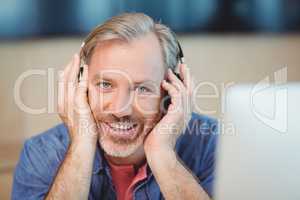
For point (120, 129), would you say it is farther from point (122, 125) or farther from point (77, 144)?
point (77, 144)

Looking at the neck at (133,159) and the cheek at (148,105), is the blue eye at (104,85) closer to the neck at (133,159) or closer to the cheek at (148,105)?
the cheek at (148,105)

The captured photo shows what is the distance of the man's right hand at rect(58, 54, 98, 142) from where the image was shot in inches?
67.6

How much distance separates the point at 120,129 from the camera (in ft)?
5.66

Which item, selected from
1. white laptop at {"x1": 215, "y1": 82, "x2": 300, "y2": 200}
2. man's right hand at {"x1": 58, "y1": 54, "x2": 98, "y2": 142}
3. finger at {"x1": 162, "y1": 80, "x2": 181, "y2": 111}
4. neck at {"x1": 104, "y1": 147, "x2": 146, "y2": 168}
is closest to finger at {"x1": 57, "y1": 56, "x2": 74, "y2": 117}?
man's right hand at {"x1": 58, "y1": 54, "x2": 98, "y2": 142}

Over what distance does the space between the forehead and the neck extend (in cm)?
26

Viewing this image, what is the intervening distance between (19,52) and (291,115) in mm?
940

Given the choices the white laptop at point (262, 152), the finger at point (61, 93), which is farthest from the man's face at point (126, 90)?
the white laptop at point (262, 152)

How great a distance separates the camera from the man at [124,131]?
169 centimetres

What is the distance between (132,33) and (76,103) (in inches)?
12.1

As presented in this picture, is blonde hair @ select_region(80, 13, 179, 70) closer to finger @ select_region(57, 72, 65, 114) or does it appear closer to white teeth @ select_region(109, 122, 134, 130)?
finger @ select_region(57, 72, 65, 114)

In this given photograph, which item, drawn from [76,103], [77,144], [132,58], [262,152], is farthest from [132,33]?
[262,152]

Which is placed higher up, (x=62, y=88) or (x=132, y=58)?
(x=132, y=58)

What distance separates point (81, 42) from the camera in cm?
172

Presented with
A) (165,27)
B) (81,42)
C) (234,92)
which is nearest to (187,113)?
(234,92)
